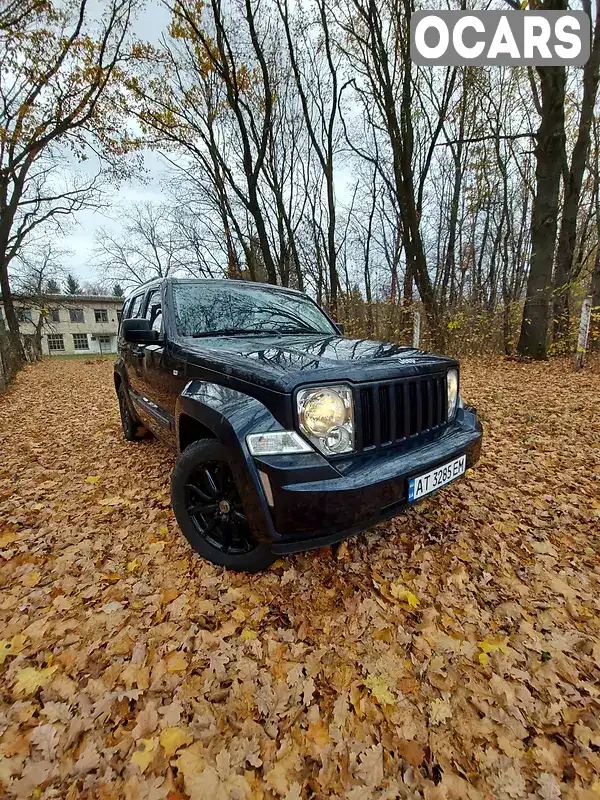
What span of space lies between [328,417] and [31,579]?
220 centimetres

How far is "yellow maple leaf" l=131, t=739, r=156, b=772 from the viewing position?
1350 millimetres

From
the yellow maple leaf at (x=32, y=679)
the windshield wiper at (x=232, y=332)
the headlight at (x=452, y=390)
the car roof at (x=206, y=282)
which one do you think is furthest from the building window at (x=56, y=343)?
the headlight at (x=452, y=390)

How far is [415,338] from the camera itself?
359 inches

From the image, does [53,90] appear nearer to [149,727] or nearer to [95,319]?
[149,727]

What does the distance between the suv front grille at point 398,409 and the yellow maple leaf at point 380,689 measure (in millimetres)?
1041

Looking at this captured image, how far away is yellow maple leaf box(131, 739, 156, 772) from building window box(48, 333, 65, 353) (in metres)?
49.8

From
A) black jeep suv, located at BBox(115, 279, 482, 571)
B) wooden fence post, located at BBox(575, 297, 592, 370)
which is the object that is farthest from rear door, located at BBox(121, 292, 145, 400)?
wooden fence post, located at BBox(575, 297, 592, 370)

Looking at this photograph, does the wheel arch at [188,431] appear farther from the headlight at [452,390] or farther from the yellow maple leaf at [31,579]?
the headlight at [452,390]

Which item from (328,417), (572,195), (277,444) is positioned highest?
(572,195)

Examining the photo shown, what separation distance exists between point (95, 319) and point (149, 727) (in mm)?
49962

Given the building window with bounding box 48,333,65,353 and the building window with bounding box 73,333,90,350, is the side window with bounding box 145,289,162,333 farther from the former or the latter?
the building window with bounding box 73,333,90,350

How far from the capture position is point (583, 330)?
7.52m

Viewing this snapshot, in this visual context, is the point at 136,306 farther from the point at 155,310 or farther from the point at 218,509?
the point at 218,509

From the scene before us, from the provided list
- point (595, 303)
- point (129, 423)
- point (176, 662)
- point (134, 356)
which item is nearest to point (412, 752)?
point (176, 662)
